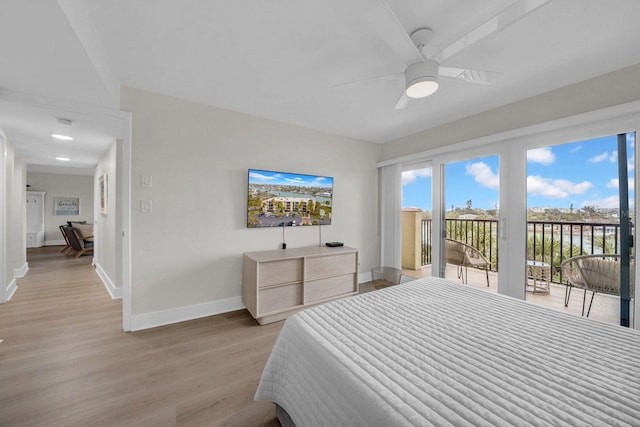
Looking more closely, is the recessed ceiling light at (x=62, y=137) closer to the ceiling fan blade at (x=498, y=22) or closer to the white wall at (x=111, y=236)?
the white wall at (x=111, y=236)

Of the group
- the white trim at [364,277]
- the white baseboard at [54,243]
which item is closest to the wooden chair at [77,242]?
the white baseboard at [54,243]

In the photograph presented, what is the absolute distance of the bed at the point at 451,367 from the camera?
2.40 feet

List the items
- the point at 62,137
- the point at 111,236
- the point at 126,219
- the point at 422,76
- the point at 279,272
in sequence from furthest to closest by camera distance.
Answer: the point at 111,236
the point at 62,137
the point at 279,272
the point at 126,219
the point at 422,76

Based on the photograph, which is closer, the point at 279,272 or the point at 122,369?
the point at 122,369

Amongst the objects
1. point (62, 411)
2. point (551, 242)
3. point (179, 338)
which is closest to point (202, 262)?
point (179, 338)

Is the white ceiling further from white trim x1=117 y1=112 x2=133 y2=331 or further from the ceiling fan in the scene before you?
white trim x1=117 y1=112 x2=133 y2=331

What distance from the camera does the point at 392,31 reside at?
1.29 metres

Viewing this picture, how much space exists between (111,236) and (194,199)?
1961 mm

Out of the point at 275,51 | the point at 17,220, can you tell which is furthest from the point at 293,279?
the point at 17,220

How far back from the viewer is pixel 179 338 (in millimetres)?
2238

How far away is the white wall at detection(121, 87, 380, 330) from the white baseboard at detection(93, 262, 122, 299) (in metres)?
1.20

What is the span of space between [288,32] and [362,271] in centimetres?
336

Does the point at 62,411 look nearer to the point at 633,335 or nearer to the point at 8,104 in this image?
the point at 8,104

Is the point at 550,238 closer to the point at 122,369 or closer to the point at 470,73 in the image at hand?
the point at 470,73
